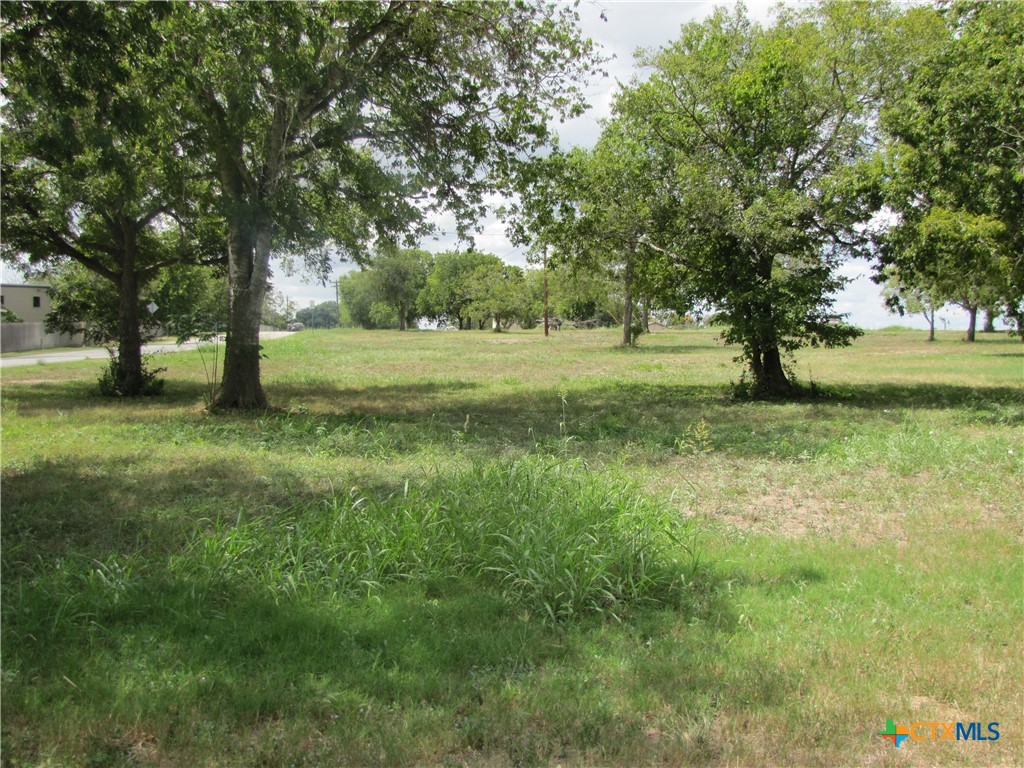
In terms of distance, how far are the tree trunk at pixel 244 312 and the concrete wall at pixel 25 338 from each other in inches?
1280

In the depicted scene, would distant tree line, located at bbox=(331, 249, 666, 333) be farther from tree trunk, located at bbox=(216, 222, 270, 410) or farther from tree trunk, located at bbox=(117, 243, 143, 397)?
tree trunk, located at bbox=(216, 222, 270, 410)

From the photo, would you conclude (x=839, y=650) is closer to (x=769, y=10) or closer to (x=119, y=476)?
(x=119, y=476)

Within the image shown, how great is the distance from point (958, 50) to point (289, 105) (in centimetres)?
1271

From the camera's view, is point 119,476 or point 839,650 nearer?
point 839,650

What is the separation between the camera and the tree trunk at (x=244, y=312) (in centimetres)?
1323

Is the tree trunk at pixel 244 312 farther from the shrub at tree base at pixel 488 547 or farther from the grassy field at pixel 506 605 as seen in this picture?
the shrub at tree base at pixel 488 547

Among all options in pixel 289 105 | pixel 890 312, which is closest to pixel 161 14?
pixel 289 105

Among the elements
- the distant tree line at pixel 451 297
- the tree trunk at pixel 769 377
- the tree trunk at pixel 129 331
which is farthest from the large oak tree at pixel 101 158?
the distant tree line at pixel 451 297

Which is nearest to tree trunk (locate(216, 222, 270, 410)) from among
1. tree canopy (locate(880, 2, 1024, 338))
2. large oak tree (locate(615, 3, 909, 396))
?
large oak tree (locate(615, 3, 909, 396))

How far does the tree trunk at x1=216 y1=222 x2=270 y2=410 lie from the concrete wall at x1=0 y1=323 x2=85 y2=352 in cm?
3250

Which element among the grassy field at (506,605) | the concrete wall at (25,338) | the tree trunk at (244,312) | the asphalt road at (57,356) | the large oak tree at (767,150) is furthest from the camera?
the concrete wall at (25,338)

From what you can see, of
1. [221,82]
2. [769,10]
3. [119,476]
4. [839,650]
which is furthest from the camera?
[769,10]

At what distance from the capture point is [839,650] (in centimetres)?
392

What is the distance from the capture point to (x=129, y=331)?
1689 centimetres
